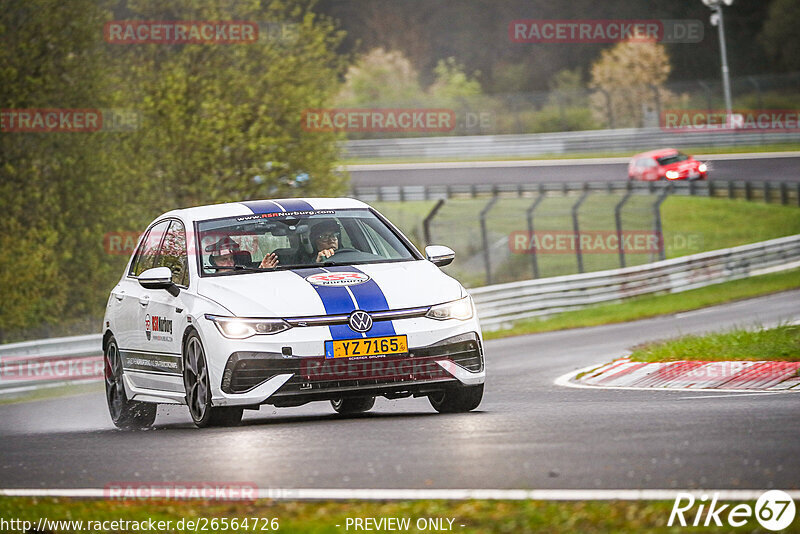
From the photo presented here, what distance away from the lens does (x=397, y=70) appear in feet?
Result: 271

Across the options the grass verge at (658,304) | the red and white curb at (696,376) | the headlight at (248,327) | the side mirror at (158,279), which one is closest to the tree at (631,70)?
the grass verge at (658,304)

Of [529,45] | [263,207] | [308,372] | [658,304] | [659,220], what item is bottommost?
[658,304]

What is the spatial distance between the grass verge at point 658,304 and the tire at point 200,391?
16.8m

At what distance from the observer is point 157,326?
34.0 ft

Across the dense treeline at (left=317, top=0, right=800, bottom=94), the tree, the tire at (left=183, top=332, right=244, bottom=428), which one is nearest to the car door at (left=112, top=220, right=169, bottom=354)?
the tire at (left=183, top=332, right=244, bottom=428)

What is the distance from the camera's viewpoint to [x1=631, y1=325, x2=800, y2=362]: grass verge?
12414mm

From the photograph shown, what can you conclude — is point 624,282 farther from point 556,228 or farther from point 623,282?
point 556,228

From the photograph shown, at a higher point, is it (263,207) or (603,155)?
(263,207)

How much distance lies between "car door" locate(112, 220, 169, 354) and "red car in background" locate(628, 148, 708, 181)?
38.7m

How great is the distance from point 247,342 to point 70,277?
24116 mm

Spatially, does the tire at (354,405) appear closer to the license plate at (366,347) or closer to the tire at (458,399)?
the tire at (458,399)

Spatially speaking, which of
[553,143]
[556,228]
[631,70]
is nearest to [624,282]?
[556,228]

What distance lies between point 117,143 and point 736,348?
73.6 feet

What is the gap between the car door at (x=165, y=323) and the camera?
9.95m
